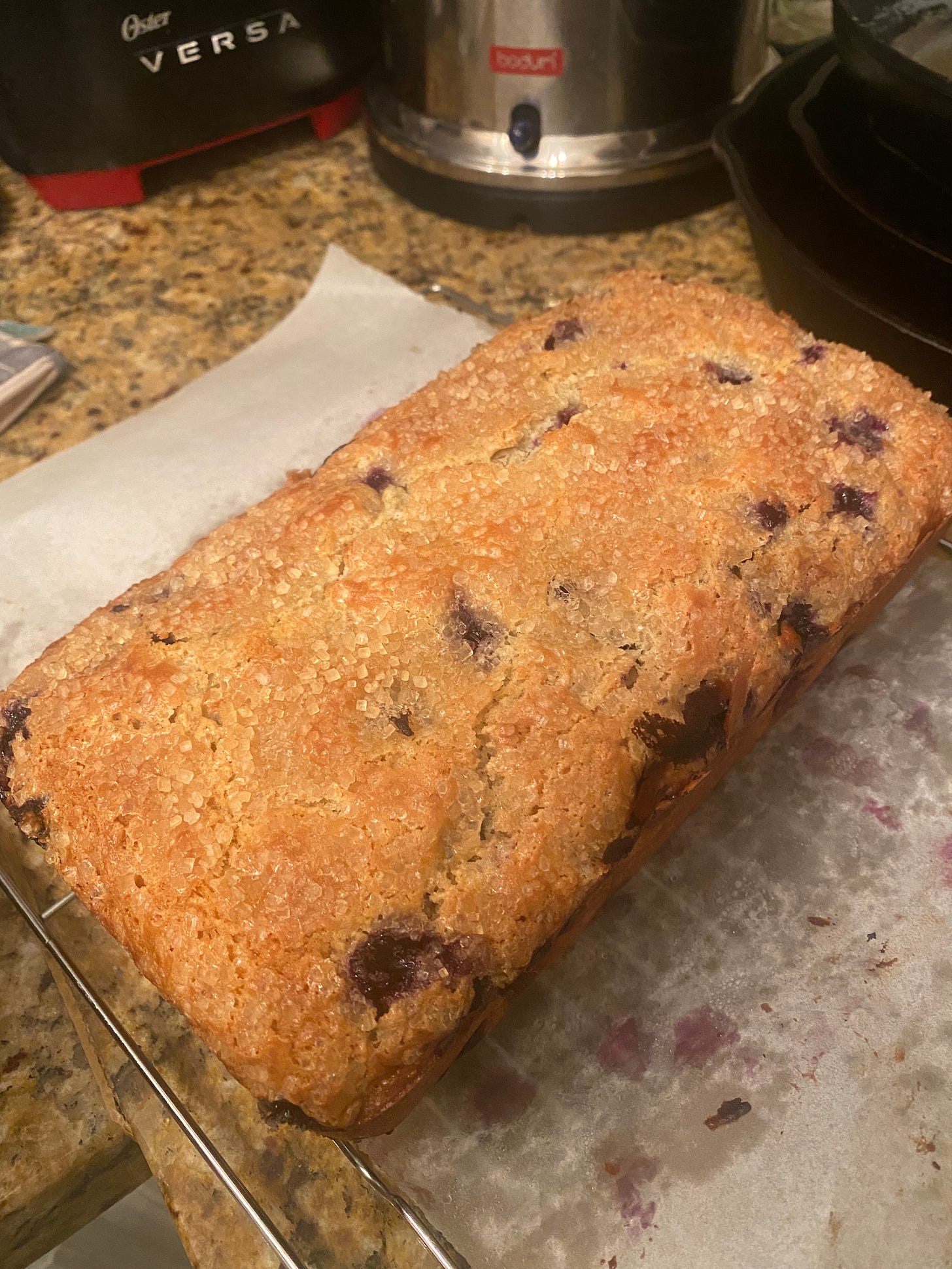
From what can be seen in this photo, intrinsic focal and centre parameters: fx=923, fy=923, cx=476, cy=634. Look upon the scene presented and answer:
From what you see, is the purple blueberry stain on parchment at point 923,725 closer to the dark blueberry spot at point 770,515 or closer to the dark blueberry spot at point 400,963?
the dark blueberry spot at point 770,515

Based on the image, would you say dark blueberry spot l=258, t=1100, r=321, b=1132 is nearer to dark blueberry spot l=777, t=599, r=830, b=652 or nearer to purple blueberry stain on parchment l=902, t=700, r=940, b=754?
dark blueberry spot l=777, t=599, r=830, b=652

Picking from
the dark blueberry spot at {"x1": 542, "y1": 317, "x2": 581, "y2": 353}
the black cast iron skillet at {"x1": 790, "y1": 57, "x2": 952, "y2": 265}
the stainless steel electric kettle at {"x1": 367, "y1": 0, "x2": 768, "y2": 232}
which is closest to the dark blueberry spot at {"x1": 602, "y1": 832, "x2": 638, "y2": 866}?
the dark blueberry spot at {"x1": 542, "y1": 317, "x2": 581, "y2": 353}

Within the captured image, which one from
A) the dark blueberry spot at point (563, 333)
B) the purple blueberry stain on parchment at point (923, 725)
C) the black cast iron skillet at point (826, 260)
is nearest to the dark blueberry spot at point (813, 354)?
the black cast iron skillet at point (826, 260)

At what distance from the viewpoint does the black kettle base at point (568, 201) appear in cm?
163

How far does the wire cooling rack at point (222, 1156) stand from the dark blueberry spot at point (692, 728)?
1.44ft

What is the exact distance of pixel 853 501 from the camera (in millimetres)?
957

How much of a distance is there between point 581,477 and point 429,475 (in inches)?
6.5

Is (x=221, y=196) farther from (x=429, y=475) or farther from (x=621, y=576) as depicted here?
(x=621, y=576)

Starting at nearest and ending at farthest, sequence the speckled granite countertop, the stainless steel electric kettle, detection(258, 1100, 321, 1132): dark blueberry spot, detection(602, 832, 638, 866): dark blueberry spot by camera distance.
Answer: detection(258, 1100, 321, 1132): dark blueberry spot → detection(602, 832, 638, 866): dark blueberry spot → the stainless steel electric kettle → the speckled granite countertop

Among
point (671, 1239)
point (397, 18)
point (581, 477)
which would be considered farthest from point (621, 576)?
point (397, 18)

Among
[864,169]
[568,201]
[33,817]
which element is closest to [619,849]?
[33,817]

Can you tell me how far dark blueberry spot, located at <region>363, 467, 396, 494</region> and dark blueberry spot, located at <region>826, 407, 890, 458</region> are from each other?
478 millimetres

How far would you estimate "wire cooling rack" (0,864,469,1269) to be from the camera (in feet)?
2.58

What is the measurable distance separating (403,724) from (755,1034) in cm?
48
